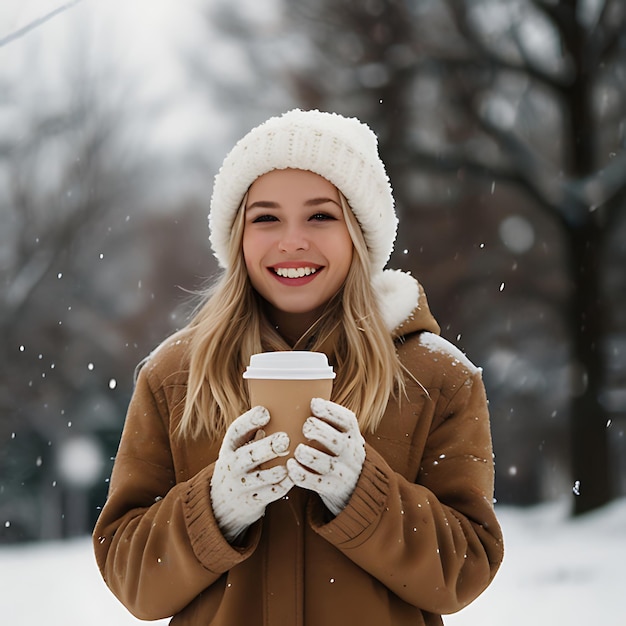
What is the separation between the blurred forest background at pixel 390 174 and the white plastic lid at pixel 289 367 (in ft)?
15.8

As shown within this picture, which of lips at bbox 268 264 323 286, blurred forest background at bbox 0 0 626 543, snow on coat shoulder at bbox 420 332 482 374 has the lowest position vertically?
snow on coat shoulder at bbox 420 332 482 374

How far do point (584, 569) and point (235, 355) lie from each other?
415 cm

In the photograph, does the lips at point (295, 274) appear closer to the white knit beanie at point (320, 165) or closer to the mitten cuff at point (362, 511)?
the white knit beanie at point (320, 165)

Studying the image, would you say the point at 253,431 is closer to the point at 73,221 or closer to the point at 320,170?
the point at 320,170

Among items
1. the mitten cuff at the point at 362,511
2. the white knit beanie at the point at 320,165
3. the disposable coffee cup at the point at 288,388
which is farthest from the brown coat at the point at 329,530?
the white knit beanie at the point at 320,165

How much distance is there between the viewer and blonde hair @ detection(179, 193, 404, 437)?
5.00 ft

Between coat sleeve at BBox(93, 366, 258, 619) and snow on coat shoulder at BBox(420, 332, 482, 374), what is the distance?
22.2 inches

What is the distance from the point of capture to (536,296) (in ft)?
20.2

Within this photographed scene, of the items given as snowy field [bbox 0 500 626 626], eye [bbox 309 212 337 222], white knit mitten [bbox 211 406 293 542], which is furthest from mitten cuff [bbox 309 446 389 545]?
snowy field [bbox 0 500 626 626]

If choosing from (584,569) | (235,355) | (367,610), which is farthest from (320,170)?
(584,569)

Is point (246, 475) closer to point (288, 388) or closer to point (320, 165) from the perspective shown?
point (288, 388)

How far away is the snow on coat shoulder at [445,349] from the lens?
1.63 m

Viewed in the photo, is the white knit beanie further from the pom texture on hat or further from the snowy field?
the snowy field

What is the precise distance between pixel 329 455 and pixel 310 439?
5 centimetres
